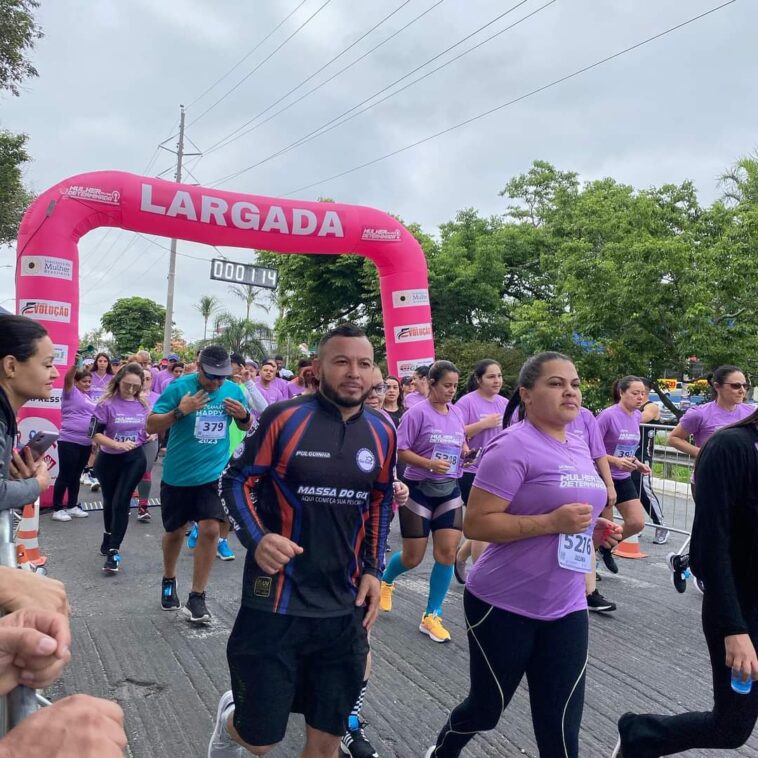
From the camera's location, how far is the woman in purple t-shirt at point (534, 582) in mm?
2467

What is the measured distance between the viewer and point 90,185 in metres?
8.52

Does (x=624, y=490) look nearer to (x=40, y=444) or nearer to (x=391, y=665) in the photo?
(x=391, y=665)

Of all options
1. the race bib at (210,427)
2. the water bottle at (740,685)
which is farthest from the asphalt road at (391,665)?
the race bib at (210,427)

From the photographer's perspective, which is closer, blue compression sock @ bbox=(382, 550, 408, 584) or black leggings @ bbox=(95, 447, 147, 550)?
blue compression sock @ bbox=(382, 550, 408, 584)

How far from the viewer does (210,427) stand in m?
4.95

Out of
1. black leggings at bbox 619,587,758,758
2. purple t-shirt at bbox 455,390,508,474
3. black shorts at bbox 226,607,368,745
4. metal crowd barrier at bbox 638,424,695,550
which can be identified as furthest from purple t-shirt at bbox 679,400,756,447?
black shorts at bbox 226,607,368,745

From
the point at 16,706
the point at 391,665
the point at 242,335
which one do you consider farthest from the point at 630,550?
the point at 242,335

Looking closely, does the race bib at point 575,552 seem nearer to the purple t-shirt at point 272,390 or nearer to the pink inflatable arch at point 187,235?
the pink inflatable arch at point 187,235

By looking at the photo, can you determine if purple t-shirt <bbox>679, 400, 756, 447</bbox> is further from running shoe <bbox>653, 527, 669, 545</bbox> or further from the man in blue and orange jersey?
the man in blue and orange jersey

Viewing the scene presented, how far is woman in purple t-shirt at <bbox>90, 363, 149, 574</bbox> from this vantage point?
237 inches

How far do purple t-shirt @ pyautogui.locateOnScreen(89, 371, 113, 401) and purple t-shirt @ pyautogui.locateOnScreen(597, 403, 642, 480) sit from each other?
6867 millimetres

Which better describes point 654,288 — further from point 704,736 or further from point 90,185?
point 704,736

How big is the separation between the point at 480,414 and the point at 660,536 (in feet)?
11.8

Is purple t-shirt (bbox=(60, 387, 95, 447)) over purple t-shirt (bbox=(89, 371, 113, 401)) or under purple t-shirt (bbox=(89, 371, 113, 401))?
under
